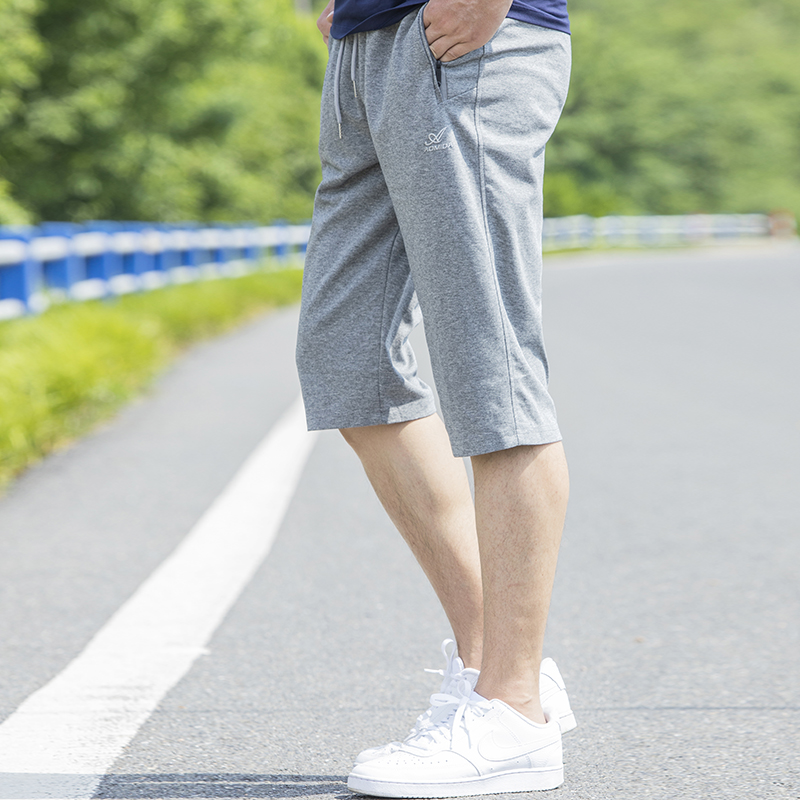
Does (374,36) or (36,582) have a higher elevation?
(374,36)

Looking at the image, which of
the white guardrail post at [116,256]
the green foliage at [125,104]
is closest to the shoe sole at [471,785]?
the white guardrail post at [116,256]

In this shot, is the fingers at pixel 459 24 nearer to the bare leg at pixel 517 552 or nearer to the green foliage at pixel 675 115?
the bare leg at pixel 517 552

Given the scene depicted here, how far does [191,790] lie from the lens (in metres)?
2.13

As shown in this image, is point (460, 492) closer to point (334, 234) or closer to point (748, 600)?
point (334, 234)

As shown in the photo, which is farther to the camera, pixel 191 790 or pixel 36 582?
pixel 36 582

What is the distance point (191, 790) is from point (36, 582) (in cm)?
156

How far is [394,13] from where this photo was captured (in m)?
2.09

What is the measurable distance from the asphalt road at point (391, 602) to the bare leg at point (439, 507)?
0.98 feet

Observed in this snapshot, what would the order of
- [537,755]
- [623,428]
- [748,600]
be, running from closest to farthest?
[537,755] → [748,600] → [623,428]

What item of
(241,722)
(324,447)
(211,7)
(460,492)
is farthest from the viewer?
(211,7)

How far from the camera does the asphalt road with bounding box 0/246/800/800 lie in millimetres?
2309

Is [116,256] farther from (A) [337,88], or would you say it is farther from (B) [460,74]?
(B) [460,74]

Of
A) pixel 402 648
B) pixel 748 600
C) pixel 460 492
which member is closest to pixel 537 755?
pixel 460 492

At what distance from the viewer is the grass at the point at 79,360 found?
5520 millimetres
